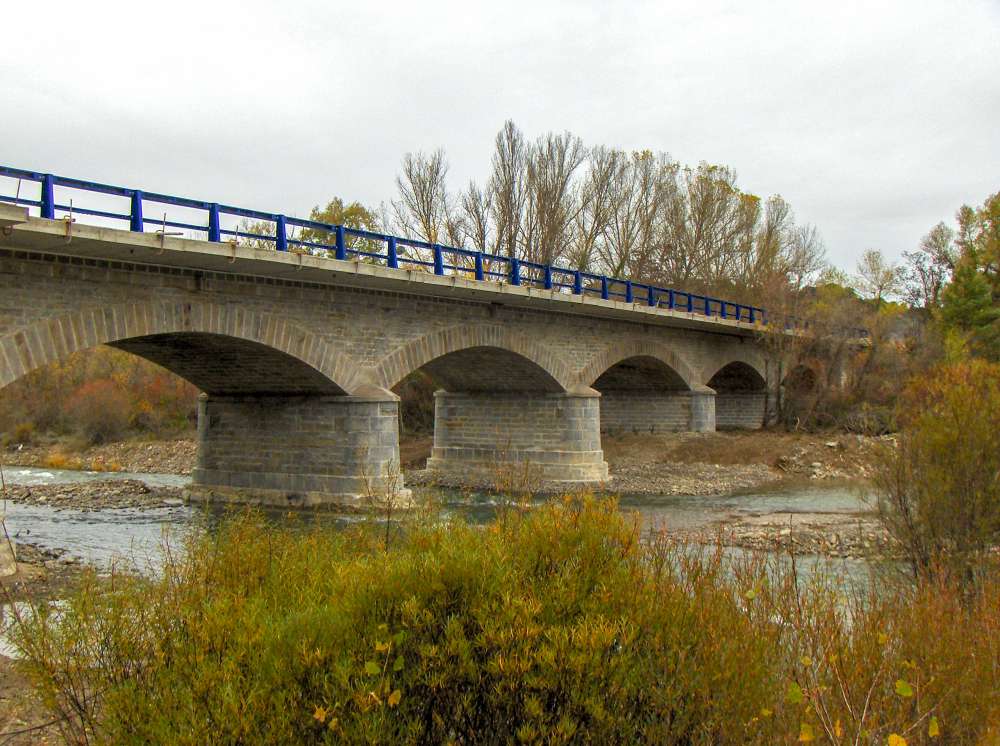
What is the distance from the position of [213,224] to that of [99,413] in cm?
3142

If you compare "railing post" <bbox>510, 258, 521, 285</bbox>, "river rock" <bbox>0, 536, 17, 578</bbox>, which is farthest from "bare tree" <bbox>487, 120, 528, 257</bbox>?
"river rock" <bbox>0, 536, 17, 578</bbox>

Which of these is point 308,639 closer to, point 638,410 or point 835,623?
point 835,623

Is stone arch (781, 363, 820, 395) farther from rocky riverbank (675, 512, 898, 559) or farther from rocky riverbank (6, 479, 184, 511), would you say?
rocky riverbank (6, 479, 184, 511)

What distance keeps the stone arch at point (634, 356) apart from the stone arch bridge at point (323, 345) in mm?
84

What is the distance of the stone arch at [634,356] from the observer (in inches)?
1192

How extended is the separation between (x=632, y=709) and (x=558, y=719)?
18.6 inches

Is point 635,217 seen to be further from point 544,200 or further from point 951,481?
point 951,481

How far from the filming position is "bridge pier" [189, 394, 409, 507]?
70.0 ft

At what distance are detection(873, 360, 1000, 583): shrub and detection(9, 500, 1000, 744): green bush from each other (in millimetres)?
5558

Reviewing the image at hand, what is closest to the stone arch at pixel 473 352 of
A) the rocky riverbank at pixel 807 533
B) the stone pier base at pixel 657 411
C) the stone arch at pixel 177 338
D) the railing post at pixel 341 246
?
the stone arch at pixel 177 338

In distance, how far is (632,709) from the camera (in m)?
4.55

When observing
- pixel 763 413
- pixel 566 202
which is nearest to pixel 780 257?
pixel 763 413

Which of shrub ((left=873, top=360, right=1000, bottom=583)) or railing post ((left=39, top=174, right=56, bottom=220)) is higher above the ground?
railing post ((left=39, top=174, right=56, bottom=220))

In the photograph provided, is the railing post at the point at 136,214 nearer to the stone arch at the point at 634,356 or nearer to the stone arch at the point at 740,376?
the stone arch at the point at 634,356
